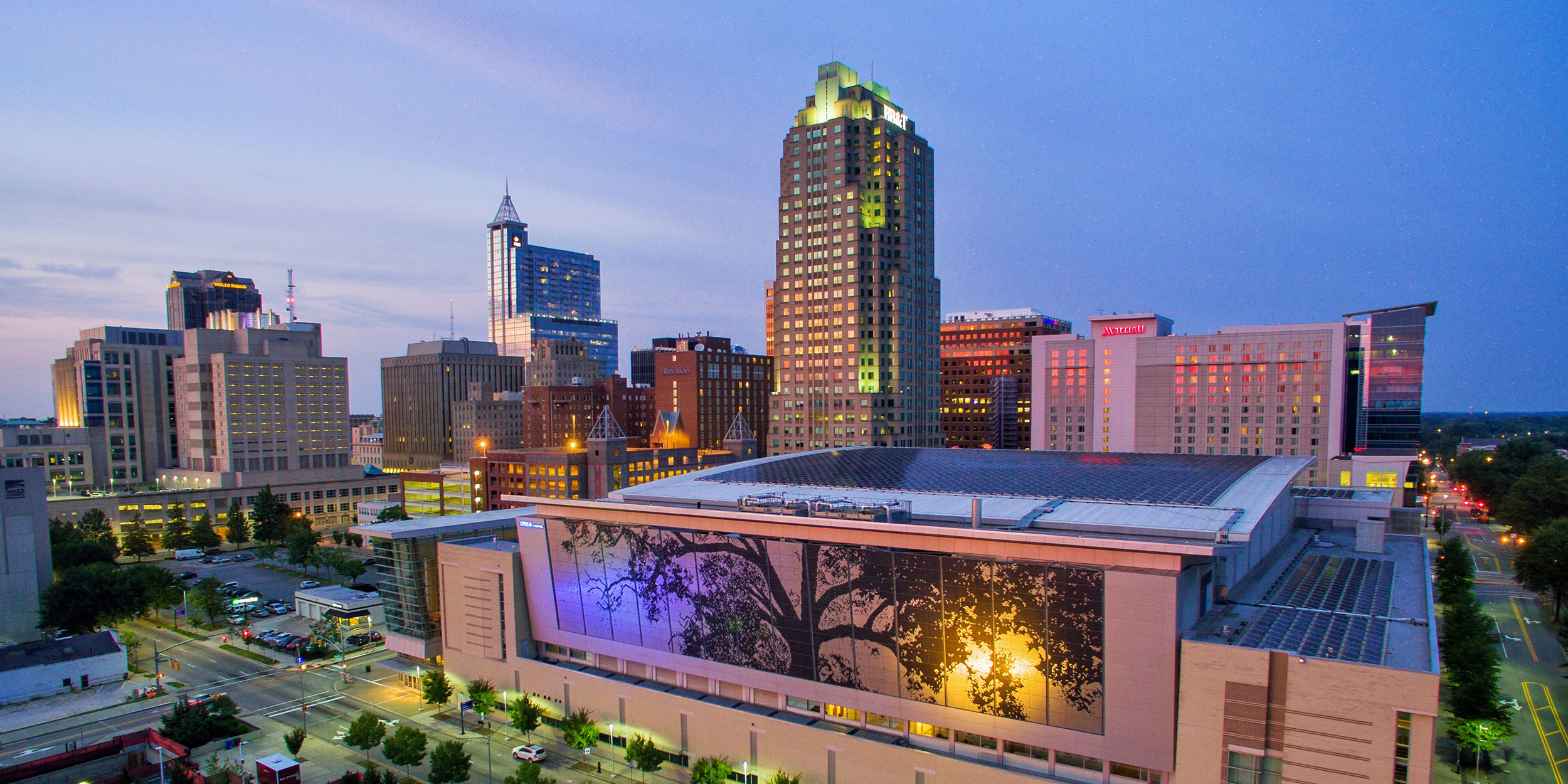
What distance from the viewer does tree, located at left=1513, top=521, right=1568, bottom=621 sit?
7400cm

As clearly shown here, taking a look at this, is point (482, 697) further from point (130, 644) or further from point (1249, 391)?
point (1249, 391)

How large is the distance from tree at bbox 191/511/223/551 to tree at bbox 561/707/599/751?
107m

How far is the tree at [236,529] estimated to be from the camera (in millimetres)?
129125

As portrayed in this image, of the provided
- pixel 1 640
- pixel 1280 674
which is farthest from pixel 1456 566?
pixel 1 640

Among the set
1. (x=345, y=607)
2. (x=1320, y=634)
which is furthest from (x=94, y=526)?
(x=1320, y=634)

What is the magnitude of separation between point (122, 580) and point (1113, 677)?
94.9 meters

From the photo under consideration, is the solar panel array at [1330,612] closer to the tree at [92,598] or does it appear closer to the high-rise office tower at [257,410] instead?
the tree at [92,598]

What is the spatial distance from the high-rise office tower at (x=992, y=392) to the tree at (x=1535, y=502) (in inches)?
3272

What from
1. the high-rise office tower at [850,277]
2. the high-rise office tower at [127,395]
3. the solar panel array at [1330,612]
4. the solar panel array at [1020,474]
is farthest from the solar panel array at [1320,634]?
the high-rise office tower at [127,395]

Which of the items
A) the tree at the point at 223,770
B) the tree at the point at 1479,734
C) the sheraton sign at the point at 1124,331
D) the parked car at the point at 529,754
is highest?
the sheraton sign at the point at 1124,331

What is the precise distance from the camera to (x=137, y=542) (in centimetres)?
11594

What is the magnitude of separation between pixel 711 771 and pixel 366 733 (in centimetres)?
2482

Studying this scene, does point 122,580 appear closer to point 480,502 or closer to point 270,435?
point 480,502

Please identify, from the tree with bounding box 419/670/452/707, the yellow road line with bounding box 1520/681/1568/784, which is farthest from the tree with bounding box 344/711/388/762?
the yellow road line with bounding box 1520/681/1568/784
